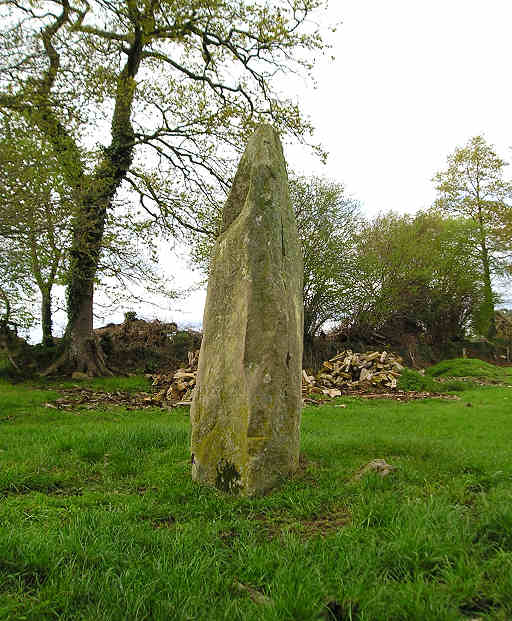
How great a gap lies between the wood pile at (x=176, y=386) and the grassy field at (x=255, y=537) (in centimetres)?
647

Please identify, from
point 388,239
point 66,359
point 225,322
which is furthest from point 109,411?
point 388,239

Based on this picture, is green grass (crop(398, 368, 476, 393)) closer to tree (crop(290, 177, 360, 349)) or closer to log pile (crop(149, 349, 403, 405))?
log pile (crop(149, 349, 403, 405))

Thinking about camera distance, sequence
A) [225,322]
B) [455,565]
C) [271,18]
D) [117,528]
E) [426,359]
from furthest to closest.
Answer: [426,359], [271,18], [225,322], [117,528], [455,565]

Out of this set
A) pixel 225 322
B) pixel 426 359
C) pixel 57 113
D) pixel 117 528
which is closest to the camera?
pixel 117 528

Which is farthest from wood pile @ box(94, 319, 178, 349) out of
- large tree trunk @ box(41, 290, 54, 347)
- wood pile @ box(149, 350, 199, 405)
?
wood pile @ box(149, 350, 199, 405)

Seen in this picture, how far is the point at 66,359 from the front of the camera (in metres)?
14.8

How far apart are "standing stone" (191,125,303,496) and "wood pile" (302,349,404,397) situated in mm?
8871

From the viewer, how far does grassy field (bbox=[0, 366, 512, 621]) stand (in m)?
2.27

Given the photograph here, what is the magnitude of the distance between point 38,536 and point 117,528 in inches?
21.4

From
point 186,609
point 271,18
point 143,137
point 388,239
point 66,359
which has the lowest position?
point 186,609

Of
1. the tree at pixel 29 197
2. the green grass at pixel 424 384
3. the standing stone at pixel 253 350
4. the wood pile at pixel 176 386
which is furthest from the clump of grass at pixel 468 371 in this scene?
the tree at pixel 29 197

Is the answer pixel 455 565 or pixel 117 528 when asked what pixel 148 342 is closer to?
pixel 117 528

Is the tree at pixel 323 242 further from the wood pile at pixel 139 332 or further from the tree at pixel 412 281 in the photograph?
the wood pile at pixel 139 332

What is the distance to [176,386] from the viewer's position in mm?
13125
